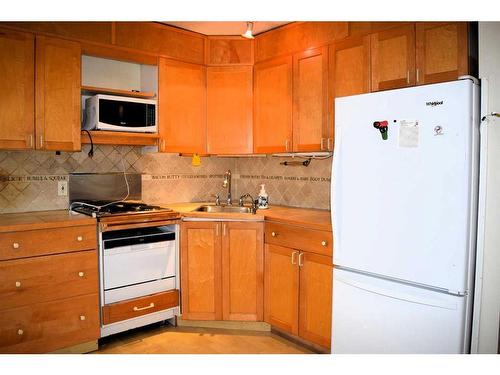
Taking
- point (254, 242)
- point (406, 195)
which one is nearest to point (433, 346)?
point (406, 195)

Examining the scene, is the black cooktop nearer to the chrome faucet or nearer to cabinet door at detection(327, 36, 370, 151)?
the chrome faucet

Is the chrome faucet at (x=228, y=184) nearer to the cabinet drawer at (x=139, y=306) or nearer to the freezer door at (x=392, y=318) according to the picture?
the cabinet drawer at (x=139, y=306)

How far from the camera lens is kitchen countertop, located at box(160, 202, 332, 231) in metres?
2.67

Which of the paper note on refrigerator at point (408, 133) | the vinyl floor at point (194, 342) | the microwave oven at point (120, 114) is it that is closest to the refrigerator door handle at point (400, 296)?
the paper note on refrigerator at point (408, 133)

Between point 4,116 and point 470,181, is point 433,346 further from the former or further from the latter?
point 4,116

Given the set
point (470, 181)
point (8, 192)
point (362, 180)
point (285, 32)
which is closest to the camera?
point (470, 181)

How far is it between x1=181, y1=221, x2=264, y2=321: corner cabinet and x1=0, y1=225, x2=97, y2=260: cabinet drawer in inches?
27.9

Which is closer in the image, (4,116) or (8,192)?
(4,116)

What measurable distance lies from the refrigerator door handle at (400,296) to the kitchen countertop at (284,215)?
448 millimetres

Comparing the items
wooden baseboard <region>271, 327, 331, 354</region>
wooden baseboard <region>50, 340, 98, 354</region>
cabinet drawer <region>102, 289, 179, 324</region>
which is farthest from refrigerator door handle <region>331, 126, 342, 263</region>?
wooden baseboard <region>50, 340, 98, 354</region>

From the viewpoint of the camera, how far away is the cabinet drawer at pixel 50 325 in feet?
7.73

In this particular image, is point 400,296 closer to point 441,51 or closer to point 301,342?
point 301,342
